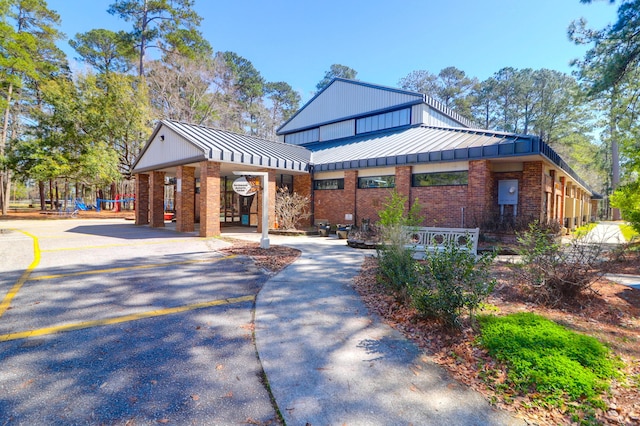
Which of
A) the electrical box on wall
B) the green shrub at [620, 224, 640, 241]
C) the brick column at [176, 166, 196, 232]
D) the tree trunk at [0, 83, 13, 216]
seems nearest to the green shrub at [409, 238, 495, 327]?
the green shrub at [620, 224, 640, 241]

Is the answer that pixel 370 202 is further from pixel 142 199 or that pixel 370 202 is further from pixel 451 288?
pixel 142 199

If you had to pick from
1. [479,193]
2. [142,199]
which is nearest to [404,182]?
[479,193]

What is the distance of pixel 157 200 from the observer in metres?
17.1

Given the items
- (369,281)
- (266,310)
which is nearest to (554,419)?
(266,310)

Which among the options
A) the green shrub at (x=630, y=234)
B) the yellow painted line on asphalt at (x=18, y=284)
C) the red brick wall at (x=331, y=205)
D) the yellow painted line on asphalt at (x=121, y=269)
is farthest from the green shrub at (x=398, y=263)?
the red brick wall at (x=331, y=205)

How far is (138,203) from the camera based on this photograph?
729 inches

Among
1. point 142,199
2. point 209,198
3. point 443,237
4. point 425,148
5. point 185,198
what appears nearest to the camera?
point 443,237

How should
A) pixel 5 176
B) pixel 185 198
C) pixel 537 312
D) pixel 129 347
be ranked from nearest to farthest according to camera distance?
pixel 129 347 → pixel 537 312 → pixel 185 198 → pixel 5 176

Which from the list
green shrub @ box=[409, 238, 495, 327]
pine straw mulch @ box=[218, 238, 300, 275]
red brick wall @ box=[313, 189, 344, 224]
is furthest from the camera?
red brick wall @ box=[313, 189, 344, 224]

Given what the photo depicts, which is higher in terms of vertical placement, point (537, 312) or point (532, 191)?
point (532, 191)

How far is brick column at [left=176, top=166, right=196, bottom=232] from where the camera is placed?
14.2m

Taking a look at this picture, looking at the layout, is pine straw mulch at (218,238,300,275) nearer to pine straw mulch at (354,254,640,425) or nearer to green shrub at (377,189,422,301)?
pine straw mulch at (354,254,640,425)

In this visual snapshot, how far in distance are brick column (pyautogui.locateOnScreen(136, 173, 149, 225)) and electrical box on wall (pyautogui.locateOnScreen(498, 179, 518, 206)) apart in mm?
19469

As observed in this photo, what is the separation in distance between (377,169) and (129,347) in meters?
13.2
